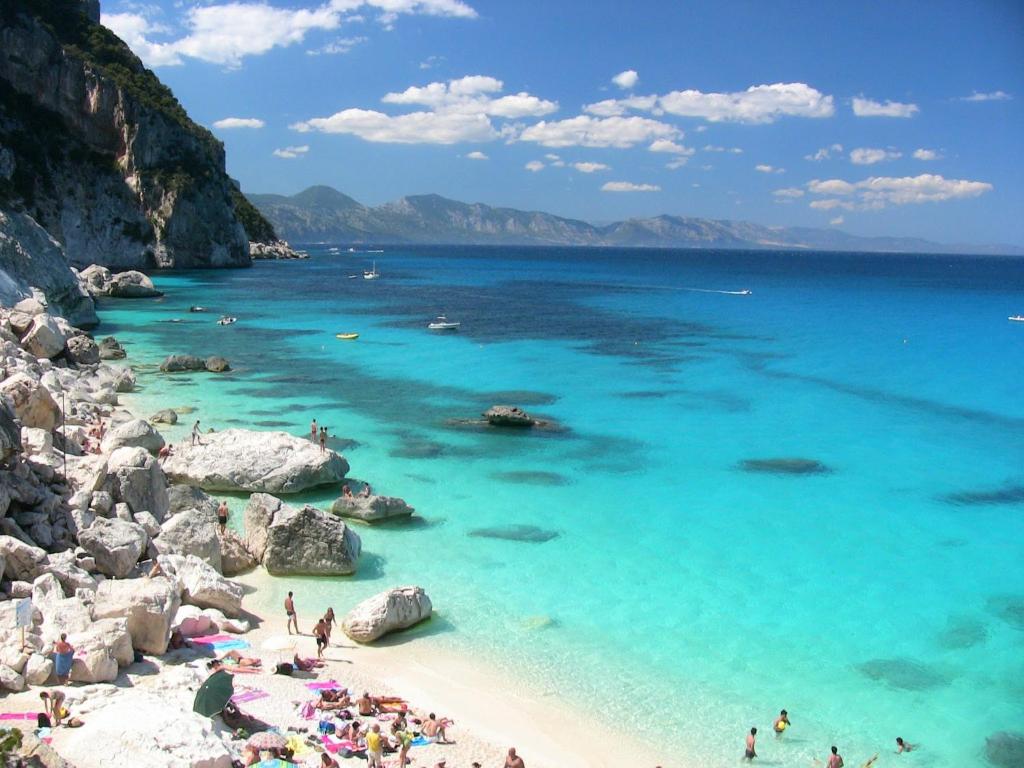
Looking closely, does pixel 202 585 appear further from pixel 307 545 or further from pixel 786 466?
pixel 786 466

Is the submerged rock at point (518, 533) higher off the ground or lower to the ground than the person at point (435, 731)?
higher

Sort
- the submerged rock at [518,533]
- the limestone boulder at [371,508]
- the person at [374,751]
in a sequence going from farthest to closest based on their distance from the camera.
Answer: the limestone boulder at [371,508] → the submerged rock at [518,533] → the person at [374,751]

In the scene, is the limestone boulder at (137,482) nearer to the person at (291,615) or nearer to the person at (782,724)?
the person at (291,615)

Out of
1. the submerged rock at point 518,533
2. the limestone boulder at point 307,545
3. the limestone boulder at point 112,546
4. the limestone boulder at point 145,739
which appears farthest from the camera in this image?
the submerged rock at point 518,533

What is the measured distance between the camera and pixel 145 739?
1250 cm

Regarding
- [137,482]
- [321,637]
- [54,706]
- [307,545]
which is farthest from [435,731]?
[137,482]

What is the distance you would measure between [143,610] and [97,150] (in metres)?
114

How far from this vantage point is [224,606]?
19594mm

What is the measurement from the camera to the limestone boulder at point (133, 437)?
2838 cm

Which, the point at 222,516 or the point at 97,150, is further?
the point at 97,150

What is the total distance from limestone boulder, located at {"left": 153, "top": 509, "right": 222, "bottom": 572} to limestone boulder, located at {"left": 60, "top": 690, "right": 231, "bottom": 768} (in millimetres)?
7962

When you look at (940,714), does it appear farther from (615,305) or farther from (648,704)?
(615,305)

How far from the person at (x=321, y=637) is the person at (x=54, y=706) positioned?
17.3ft

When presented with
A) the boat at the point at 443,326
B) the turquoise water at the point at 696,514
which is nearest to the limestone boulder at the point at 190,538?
the turquoise water at the point at 696,514
